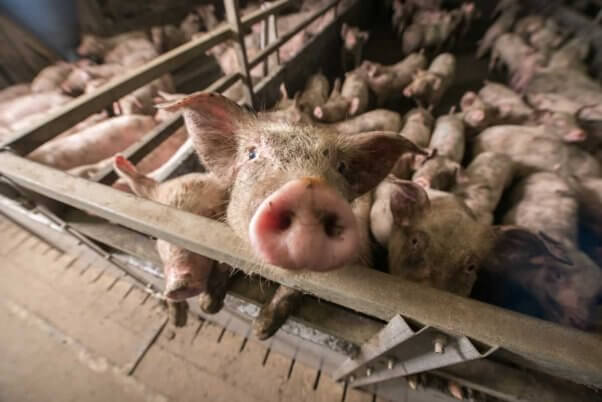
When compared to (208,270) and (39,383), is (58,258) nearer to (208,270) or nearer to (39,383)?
(39,383)

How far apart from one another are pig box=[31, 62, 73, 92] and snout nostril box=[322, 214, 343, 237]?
5.69 m

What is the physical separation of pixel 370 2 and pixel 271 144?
859 cm

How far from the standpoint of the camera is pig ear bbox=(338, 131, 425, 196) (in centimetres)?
131

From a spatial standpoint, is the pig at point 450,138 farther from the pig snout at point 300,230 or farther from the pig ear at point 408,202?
the pig snout at point 300,230

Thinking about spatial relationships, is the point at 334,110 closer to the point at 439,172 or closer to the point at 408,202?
the point at 439,172

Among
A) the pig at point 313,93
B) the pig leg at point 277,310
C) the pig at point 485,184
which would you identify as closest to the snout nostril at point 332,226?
the pig leg at point 277,310

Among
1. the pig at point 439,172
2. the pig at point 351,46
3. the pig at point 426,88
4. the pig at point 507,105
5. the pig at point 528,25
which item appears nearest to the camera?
the pig at point 439,172

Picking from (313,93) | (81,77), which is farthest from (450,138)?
(81,77)

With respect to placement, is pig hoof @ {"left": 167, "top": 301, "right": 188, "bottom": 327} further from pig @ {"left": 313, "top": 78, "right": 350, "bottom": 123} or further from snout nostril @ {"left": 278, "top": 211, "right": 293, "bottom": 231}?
pig @ {"left": 313, "top": 78, "right": 350, "bottom": 123}

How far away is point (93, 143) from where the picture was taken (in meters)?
3.10

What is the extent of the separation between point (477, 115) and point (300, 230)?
157 inches

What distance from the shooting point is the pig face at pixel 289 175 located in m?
0.77

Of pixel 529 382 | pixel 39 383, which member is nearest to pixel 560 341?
pixel 529 382

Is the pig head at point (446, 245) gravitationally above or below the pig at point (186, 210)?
below
